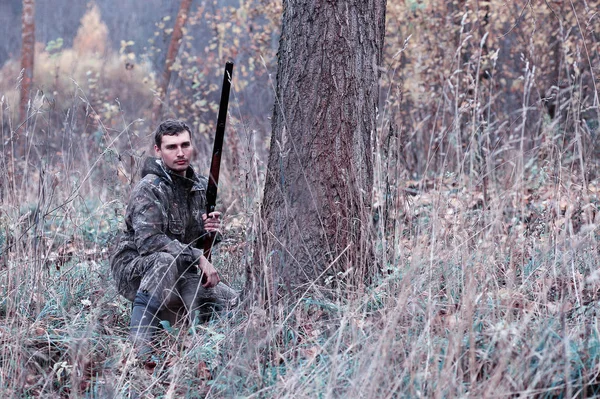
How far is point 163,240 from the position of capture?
148 inches

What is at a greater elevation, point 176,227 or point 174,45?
point 174,45

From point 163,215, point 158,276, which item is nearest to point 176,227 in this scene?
point 163,215

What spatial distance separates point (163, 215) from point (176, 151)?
0.36 metres

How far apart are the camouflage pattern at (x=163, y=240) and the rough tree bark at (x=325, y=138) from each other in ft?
1.50

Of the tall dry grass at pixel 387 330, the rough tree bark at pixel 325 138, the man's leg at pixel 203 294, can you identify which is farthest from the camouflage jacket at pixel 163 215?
the rough tree bark at pixel 325 138

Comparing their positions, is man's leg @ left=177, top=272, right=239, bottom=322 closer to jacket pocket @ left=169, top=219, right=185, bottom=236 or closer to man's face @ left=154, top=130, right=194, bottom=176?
jacket pocket @ left=169, top=219, right=185, bottom=236

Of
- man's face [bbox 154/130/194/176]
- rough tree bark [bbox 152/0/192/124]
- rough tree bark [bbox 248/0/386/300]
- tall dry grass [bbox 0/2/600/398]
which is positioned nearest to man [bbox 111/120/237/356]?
man's face [bbox 154/130/194/176]

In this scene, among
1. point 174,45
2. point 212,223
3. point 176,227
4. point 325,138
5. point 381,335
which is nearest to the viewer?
point 381,335

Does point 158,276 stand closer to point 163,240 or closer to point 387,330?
point 163,240

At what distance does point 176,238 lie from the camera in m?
3.99

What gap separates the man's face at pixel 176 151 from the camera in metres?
3.91

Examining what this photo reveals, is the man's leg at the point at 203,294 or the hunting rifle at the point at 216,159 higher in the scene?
the hunting rifle at the point at 216,159

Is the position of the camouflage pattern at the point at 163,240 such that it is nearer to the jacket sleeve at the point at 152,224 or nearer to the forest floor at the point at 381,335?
the jacket sleeve at the point at 152,224

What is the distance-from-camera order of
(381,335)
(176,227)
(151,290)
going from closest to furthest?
(381,335) → (151,290) → (176,227)
